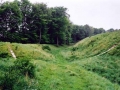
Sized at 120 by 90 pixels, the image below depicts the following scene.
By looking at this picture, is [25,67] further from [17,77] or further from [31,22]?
[31,22]

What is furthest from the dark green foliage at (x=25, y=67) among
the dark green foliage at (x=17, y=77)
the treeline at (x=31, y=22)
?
the treeline at (x=31, y=22)

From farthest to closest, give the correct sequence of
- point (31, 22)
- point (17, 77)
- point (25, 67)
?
point (31, 22)
point (25, 67)
point (17, 77)

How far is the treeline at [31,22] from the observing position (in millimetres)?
59000

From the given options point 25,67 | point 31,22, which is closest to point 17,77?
point 25,67

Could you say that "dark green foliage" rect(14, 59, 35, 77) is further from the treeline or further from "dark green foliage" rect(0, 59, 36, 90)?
the treeline

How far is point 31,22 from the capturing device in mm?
69125

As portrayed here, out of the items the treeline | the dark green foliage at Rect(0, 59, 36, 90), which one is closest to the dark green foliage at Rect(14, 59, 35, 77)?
the dark green foliage at Rect(0, 59, 36, 90)

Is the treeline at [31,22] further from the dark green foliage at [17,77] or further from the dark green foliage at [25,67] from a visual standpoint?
the dark green foliage at [17,77]

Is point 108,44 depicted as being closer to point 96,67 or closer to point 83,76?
point 96,67

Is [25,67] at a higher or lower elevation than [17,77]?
higher

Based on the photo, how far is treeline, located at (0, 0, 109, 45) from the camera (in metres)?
59.0

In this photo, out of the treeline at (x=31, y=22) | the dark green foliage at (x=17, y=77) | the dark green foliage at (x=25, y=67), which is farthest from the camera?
the treeline at (x=31, y=22)

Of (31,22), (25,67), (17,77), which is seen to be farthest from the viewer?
(31,22)

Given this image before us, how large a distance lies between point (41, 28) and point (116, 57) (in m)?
40.0
